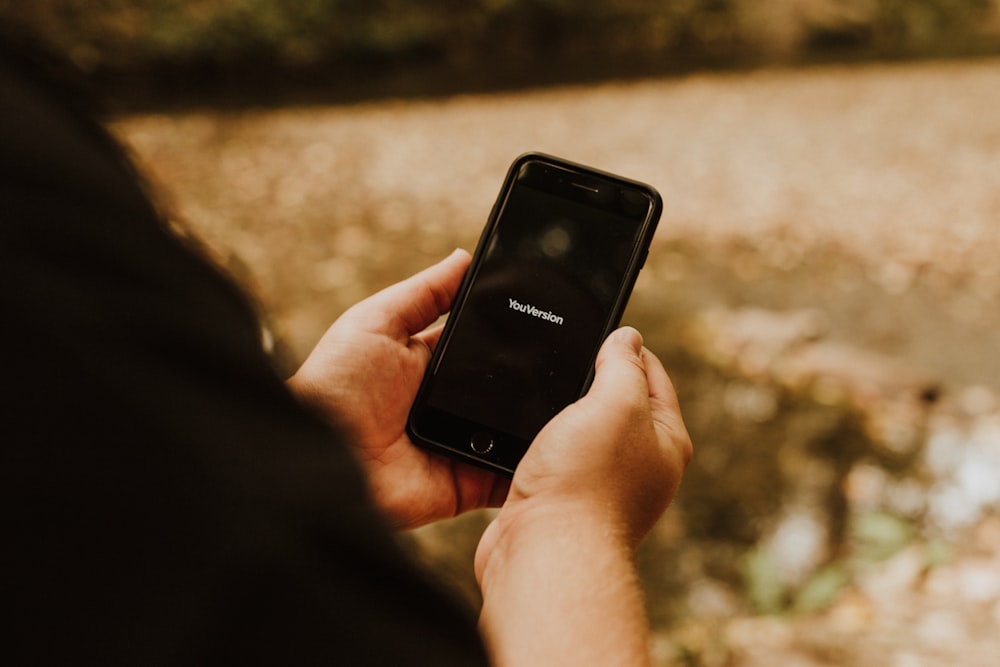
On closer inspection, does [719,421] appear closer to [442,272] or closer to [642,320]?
[642,320]

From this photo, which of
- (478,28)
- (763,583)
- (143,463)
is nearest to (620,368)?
(143,463)

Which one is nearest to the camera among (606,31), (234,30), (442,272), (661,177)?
(442,272)

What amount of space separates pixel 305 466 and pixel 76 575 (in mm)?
144

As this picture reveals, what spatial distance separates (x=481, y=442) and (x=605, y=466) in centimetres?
39

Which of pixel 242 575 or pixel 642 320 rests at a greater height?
pixel 242 575

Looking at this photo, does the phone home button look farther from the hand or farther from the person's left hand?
the hand

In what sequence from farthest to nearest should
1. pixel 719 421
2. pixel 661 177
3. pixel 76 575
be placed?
pixel 661 177, pixel 719 421, pixel 76 575

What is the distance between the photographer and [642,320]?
15.1 ft

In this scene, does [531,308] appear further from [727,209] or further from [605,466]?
[727,209]

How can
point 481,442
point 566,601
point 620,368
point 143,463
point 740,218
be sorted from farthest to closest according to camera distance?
1. point 740,218
2. point 481,442
3. point 620,368
4. point 566,601
5. point 143,463

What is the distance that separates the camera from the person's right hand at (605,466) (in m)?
1.28

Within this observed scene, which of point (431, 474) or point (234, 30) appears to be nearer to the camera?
point (431, 474)

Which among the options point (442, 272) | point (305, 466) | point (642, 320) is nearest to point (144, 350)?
point (305, 466)

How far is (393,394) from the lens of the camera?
5.46 ft
